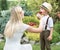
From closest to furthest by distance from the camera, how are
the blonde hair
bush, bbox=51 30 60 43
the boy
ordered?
the blonde hair < the boy < bush, bbox=51 30 60 43

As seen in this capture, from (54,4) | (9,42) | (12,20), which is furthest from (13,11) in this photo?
Result: (54,4)

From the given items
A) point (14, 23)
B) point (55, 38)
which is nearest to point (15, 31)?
point (14, 23)

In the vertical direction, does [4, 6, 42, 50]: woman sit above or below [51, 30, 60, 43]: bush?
above

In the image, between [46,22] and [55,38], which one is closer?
[46,22]

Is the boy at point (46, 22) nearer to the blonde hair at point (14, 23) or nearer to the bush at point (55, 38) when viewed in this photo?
the blonde hair at point (14, 23)

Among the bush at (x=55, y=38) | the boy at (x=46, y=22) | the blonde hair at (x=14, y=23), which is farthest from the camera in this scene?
the bush at (x=55, y=38)

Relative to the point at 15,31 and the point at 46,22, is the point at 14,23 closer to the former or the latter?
the point at 15,31

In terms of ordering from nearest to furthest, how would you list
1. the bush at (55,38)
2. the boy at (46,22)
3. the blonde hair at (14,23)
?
the blonde hair at (14,23) < the boy at (46,22) < the bush at (55,38)

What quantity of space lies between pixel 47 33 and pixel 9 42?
224cm

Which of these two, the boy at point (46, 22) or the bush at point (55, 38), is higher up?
the boy at point (46, 22)

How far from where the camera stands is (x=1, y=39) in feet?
40.3

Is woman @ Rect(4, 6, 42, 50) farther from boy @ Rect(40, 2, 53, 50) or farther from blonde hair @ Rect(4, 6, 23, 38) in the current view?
boy @ Rect(40, 2, 53, 50)

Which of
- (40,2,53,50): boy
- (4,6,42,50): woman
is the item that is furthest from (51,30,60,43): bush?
(4,6,42,50): woman

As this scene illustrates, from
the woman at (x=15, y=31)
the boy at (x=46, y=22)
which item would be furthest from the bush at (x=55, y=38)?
the woman at (x=15, y=31)
